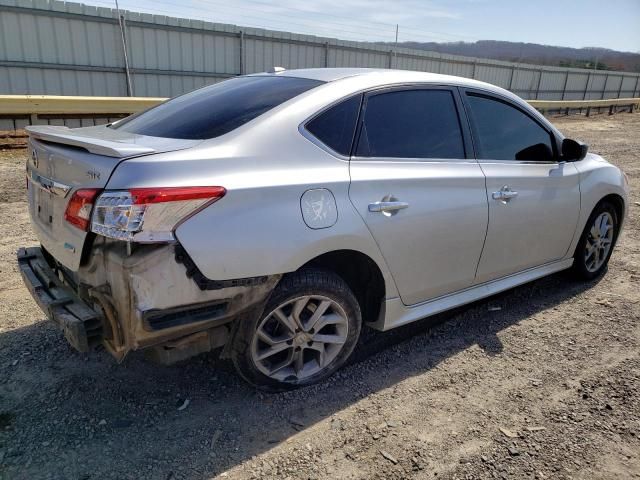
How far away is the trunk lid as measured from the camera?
2.33 metres

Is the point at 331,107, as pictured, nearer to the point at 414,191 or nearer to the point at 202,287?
the point at 414,191

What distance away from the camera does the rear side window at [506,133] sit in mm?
3566

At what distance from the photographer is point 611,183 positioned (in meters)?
4.49

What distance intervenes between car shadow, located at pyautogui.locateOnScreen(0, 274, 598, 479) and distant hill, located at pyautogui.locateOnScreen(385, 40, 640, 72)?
835 inches

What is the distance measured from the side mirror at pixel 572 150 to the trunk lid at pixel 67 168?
3049 mm

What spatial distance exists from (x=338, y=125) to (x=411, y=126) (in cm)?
58

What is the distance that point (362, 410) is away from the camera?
2812 mm

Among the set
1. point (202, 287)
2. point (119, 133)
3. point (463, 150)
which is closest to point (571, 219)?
point (463, 150)

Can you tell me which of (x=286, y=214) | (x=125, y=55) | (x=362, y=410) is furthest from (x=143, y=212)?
(x=125, y=55)

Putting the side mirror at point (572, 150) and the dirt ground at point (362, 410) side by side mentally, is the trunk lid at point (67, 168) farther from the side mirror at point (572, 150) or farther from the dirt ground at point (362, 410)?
the side mirror at point (572, 150)

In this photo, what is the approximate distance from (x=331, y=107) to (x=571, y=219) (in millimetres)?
2439

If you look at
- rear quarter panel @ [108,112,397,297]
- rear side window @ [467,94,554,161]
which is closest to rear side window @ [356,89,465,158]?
rear side window @ [467,94,554,161]

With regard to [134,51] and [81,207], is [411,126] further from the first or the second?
[134,51]

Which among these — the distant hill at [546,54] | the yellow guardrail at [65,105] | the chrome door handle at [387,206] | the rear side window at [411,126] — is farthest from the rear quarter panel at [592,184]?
the distant hill at [546,54]
